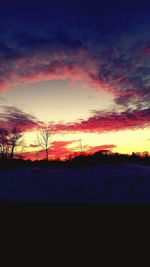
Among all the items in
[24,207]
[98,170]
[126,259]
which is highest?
[98,170]

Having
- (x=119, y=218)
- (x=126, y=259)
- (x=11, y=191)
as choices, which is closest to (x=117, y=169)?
(x=11, y=191)

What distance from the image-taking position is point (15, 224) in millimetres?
6613

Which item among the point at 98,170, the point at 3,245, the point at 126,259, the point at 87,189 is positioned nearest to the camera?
the point at 126,259

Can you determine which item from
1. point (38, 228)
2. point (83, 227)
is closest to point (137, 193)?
point (83, 227)

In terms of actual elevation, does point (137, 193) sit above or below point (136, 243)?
above

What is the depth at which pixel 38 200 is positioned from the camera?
8.74 metres

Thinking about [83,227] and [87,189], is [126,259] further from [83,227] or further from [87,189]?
[87,189]

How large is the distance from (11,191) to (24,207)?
280cm

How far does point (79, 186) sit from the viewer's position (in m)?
10.5

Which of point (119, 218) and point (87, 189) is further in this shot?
point (87, 189)

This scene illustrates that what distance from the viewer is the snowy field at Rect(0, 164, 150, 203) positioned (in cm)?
899

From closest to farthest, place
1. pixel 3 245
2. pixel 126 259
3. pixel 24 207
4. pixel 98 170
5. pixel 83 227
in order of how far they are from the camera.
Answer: pixel 126 259 → pixel 3 245 → pixel 83 227 → pixel 24 207 → pixel 98 170

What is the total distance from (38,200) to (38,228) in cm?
242

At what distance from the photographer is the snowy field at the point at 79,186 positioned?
29.5 feet
